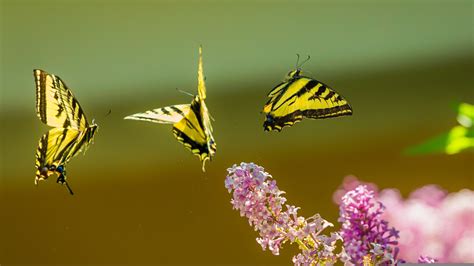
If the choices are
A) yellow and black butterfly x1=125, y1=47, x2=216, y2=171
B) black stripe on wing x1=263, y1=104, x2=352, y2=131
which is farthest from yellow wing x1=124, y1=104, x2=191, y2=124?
black stripe on wing x1=263, y1=104, x2=352, y2=131

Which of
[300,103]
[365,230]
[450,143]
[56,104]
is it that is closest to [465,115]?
[450,143]

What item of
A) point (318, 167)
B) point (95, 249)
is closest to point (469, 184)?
point (318, 167)

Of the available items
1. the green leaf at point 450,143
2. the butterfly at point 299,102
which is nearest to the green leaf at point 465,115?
the green leaf at point 450,143

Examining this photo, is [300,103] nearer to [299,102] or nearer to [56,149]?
[299,102]

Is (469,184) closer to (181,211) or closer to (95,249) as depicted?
(181,211)

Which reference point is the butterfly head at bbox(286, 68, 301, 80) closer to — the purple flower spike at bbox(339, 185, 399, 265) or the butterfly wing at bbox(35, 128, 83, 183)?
the butterfly wing at bbox(35, 128, 83, 183)

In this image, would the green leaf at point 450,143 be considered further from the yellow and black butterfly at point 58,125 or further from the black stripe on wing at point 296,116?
the yellow and black butterfly at point 58,125
